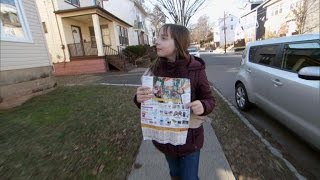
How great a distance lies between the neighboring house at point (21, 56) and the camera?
22.7 ft

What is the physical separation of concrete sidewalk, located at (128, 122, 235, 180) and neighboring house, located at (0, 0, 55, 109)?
504 cm

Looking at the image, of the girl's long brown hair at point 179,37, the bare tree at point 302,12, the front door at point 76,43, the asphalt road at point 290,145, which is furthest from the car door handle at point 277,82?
the bare tree at point 302,12

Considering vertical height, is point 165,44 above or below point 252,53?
above

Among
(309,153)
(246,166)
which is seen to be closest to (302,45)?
(309,153)

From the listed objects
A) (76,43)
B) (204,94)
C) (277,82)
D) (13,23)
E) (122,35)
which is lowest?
(277,82)

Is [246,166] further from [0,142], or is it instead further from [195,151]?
[0,142]

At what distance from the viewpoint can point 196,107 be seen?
1.66 m

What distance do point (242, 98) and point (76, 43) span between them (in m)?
13.1

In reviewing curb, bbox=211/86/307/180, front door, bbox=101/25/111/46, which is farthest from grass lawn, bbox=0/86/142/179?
front door, bbox=101/25/111/46

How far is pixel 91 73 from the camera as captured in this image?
1538cm

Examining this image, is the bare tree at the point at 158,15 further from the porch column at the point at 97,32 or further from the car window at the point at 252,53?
the car window at the point at 252,53

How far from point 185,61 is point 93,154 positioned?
2.52 m

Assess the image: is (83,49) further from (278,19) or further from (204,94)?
(278,19)

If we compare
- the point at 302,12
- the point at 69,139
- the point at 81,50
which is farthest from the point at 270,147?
the point at 302,12
